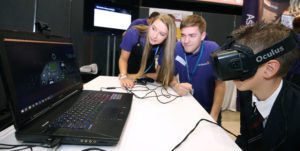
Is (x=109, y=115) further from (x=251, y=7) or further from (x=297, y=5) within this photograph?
(x=297, y=5)

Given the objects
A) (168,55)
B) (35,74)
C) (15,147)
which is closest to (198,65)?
(168,55)

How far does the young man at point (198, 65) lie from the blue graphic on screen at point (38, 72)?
0.66 metres

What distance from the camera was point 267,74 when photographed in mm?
726

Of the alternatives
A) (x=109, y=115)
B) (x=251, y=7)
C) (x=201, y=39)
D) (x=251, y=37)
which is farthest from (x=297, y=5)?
(x=109, y=115)

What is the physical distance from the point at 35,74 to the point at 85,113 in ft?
0.63

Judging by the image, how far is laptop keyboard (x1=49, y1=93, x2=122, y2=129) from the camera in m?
0.65

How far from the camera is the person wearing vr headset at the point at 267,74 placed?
66 cm

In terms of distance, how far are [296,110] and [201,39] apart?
84 cm

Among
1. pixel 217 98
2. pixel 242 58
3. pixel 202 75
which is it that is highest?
pixel 242 58

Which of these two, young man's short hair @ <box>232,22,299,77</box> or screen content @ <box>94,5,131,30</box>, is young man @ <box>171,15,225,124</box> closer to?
young man's short hair @ <box>232,22,299,77</box>

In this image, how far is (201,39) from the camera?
146 cm

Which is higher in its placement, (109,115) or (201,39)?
(201,39)

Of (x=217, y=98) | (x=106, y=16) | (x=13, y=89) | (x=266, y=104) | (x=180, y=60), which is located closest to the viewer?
(x=13, y=89)

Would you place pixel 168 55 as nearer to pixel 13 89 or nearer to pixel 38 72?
pixel 38 72
